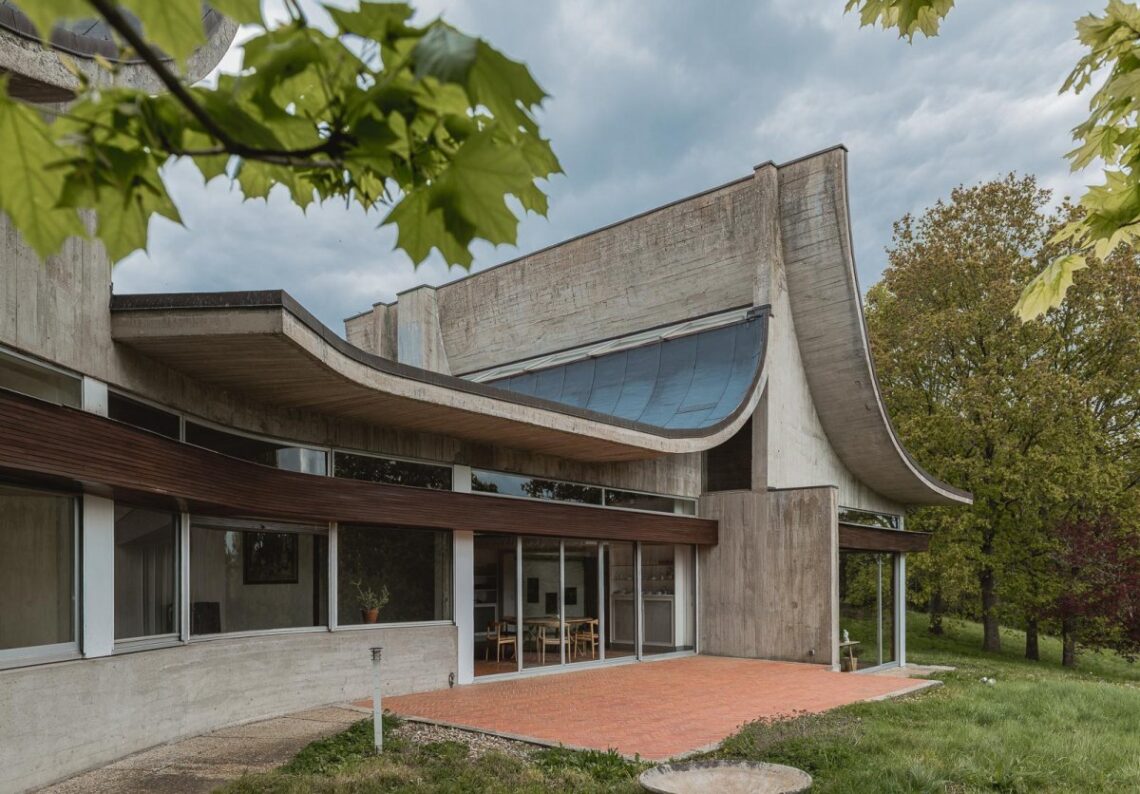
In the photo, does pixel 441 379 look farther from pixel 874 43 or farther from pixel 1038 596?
pixel 1038 596

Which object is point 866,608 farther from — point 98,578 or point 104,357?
point 104,357

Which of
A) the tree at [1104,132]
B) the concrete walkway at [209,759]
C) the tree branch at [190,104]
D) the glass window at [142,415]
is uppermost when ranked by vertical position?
the tree at [1104,132]

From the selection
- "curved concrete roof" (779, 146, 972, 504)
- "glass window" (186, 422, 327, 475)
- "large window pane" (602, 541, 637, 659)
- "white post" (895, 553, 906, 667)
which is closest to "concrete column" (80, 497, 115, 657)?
"glass window" (186, 422, 327, 475)

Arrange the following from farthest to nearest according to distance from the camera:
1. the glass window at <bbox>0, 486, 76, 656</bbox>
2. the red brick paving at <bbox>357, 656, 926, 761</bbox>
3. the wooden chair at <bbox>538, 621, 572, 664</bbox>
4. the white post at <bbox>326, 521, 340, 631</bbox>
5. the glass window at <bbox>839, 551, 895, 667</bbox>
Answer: the glass window at <bbox>839, 551, 895, 667</bbox> → the wooden chair at <bbox>538, 621, 572, 664</bbox> → the white post at <bbox>326, 521, 340, 631</bbox> → the red brick paving at <bbox>357, 656, 926, 761</bbox> → the glass window at <bbox>0, 486, 76, 656</bbox>

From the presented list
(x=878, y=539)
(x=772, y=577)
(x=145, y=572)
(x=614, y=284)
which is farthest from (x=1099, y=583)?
(x=145, y=572)

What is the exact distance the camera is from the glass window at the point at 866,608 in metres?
18.0

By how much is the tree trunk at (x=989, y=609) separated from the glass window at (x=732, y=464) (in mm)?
8977

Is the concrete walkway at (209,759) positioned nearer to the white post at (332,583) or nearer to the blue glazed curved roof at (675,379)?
the white post at (332,583)

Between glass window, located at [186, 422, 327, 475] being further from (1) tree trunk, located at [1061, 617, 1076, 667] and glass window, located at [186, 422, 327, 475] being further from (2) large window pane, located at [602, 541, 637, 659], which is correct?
(1) tree trunk, located at [1061, 617, 1076, 667]

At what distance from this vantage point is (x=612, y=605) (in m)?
15.8

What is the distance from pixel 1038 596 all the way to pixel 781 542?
350 inches

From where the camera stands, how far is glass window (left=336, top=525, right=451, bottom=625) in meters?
11.2

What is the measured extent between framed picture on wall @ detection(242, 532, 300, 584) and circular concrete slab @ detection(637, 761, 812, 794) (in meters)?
5.71

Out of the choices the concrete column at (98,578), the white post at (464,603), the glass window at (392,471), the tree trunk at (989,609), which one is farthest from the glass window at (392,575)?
the tree trunk at (989,609)
